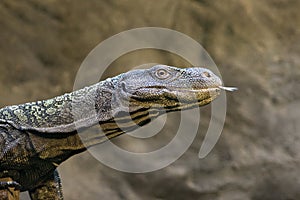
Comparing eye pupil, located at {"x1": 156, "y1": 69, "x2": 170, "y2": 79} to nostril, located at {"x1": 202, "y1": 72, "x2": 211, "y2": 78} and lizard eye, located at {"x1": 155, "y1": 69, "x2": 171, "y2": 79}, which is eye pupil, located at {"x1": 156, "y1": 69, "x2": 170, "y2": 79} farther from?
nostril, located at {"x1": 202, "y1": 72, "x2": 211, "y2": 78}

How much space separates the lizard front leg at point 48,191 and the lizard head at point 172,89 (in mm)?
575

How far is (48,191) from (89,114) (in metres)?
0.48

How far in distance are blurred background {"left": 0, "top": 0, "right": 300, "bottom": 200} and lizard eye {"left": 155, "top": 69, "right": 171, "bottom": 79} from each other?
60.3 inches

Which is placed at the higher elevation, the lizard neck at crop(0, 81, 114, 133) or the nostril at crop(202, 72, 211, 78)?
the lizard neck at crop(0, 81, 114, 133)

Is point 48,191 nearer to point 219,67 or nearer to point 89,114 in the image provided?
point 89,114

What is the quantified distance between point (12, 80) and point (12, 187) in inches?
55.2

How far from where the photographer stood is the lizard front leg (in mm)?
2230

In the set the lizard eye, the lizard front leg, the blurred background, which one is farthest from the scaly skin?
the blurred background

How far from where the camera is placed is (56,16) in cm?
333

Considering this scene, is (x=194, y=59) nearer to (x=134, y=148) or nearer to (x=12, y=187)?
(x=134, y=148)

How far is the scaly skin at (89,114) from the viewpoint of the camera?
1.84 meters

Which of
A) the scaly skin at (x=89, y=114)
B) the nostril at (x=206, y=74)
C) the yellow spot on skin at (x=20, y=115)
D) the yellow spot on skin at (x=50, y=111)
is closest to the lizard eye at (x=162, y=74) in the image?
the scaly skin at (x=89, y=114)

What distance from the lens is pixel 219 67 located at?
3506mm

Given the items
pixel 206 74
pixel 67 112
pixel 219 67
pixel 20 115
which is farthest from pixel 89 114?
pixel 219 67
